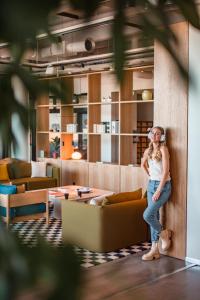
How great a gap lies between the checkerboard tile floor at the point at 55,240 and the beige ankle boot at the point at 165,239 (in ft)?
1.63

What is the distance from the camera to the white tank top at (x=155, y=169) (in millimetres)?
5246

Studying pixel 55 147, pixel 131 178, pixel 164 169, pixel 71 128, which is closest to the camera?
pixel 164 169

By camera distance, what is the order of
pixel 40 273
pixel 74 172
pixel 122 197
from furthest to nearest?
pixel 74 172 → pixel 122 197 → pixel 40 273

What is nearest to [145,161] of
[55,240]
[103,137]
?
[103,137]

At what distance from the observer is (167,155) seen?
205 inches

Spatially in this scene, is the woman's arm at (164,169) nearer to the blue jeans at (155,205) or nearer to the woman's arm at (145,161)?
the blue jeans at (155,205)

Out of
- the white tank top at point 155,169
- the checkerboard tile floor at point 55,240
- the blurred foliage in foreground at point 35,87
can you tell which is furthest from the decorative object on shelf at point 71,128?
the blurred foliage in foreground at point 35,87

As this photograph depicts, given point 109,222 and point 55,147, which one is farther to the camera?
point 55,147

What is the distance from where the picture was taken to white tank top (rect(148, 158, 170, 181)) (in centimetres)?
525

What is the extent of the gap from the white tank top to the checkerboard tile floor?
101 cm

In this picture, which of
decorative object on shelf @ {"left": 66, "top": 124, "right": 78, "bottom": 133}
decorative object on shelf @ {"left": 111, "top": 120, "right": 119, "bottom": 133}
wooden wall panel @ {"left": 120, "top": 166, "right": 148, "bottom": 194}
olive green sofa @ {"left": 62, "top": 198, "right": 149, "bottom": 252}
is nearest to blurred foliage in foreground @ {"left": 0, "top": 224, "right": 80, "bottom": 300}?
olive green sofa @ {"left": 62, "top": 198, "right": 149, "bottom": 252}

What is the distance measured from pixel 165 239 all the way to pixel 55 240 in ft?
16.8

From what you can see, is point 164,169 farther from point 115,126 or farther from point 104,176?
point 104,176

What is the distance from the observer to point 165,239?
17.6ft
